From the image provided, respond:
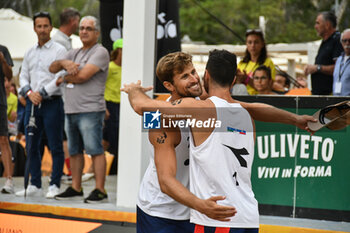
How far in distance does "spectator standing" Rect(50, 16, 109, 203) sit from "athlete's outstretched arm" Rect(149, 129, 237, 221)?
287cm

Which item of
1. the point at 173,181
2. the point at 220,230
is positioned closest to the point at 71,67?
the point at 173,181

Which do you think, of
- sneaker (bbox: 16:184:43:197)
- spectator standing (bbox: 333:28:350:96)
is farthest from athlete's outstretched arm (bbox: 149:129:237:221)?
sneaker (bbox: 16:184:43:197)

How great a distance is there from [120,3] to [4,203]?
146 inches

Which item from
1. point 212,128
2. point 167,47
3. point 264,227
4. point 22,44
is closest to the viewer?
point 212,128

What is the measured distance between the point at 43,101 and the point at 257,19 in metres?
18.4

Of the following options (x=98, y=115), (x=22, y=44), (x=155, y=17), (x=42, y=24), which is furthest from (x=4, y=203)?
(x=22, y=44)

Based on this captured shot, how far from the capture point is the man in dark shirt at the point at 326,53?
6.91m

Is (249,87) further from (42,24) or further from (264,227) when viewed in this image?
(42,24)

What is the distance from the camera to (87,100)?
6.06 metres

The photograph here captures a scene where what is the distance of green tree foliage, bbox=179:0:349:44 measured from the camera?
72.7ft

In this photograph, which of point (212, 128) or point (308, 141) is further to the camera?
point (308, 141)

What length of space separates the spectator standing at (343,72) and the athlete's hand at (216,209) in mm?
3694

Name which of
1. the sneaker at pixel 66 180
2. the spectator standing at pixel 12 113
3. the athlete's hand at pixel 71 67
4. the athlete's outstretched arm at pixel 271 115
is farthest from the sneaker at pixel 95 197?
the spectator standing at pixel 12 113

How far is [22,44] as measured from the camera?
43.6ft
